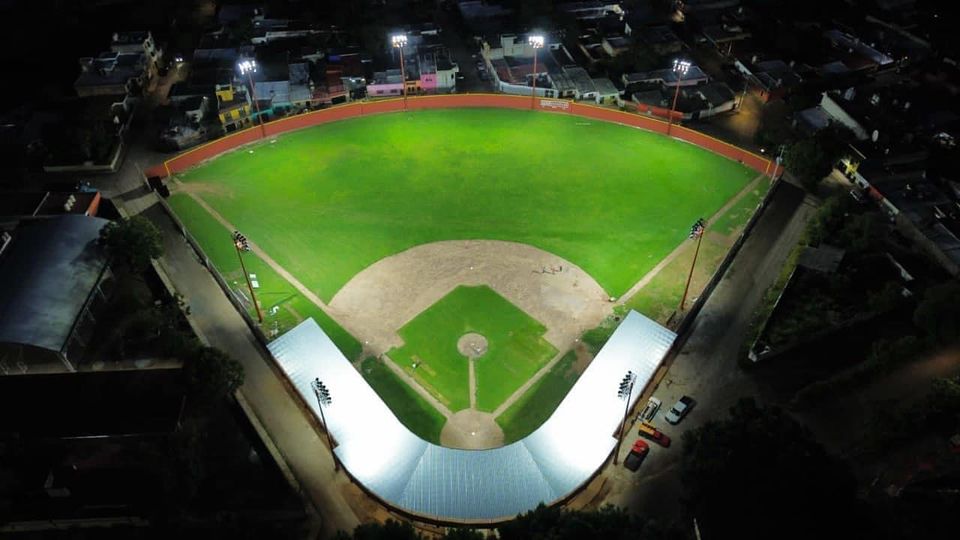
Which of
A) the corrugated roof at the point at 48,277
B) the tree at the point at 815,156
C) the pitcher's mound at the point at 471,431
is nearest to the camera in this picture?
the pitcher's mound at the point at 471,431

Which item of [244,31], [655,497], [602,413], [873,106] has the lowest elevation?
[655,497]

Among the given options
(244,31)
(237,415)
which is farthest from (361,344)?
(244,31)

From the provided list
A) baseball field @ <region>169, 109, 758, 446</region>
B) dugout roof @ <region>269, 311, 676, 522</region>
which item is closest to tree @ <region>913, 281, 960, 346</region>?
baseball field @ <region>169, 109, 758, 446</region>

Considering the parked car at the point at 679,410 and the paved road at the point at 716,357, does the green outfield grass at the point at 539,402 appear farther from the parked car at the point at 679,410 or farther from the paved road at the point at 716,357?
the parked car at the point at 679,410

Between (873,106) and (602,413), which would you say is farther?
(873,106)

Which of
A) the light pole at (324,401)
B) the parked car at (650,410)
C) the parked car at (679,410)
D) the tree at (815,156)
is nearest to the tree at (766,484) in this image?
the parked car at (679,410)

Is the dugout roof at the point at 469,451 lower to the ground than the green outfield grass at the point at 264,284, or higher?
lower

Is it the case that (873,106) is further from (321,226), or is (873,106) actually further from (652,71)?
(321,226)
